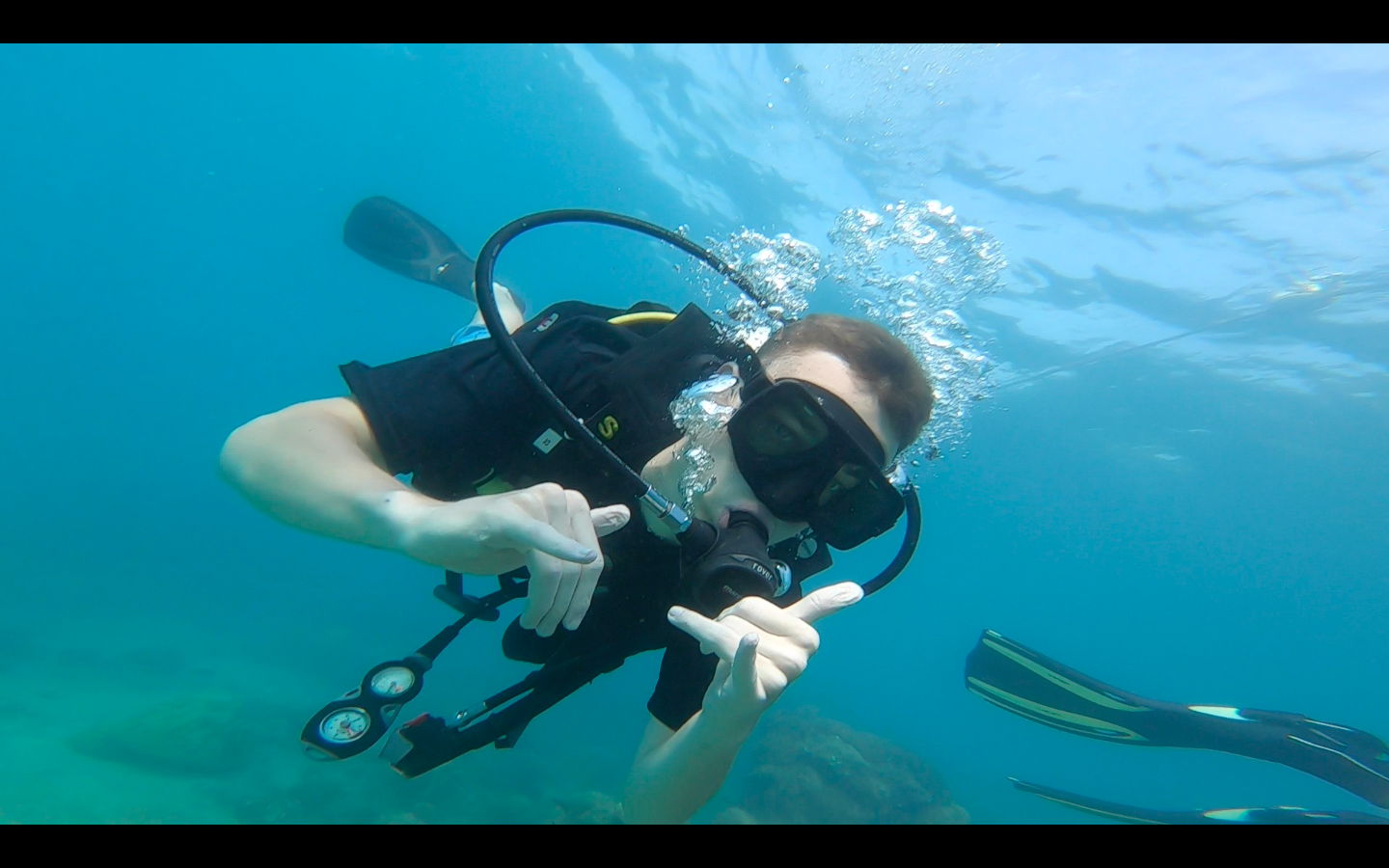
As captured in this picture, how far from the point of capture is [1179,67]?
11.5m

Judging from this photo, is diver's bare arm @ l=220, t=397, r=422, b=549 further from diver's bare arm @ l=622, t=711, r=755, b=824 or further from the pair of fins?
the pair of fins

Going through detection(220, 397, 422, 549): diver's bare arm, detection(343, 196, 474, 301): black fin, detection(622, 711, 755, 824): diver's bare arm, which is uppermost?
detection(343, 196, 474, 301): black fin

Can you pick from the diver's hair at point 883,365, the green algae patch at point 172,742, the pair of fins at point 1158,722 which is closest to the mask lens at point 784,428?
the diver's hair at point 883,365

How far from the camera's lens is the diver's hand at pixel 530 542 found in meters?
1.41

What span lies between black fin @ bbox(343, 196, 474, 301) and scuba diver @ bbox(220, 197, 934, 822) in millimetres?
3982

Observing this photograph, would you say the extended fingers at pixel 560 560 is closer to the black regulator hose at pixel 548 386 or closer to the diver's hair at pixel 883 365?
the black regulator hose at pixel 548 386

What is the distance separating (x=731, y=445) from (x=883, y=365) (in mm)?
812

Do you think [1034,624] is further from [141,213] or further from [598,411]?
[141,213]

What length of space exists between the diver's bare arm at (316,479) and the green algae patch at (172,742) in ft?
52.4

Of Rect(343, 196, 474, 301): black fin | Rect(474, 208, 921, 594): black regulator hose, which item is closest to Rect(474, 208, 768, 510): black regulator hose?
Rect(474, 208, 921, 594): black regulator hose

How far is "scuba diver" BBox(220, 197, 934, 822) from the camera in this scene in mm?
1560
